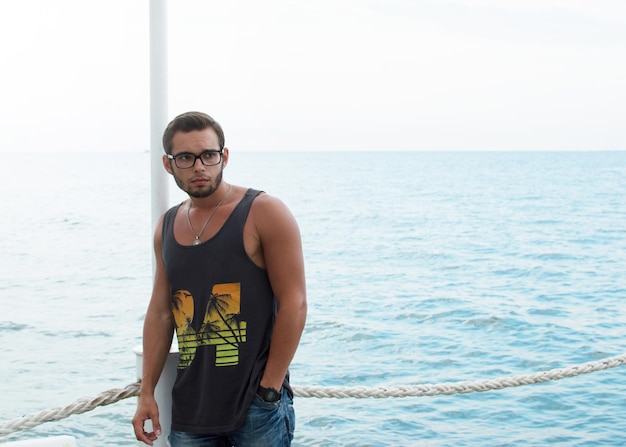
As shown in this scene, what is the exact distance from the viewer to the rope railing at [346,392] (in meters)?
2.38

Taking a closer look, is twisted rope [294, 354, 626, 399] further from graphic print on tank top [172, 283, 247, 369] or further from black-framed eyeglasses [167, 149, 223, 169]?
black-framed eyeglasses [167, 149, 223, 169]

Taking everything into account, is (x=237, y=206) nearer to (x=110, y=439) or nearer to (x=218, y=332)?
(x=218, y=332)

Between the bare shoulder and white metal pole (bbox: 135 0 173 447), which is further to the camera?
white metal pole (bbox: 135 0 173 447)

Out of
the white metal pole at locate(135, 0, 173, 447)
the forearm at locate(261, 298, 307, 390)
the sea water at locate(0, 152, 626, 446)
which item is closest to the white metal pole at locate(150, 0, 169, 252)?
the white metal pole at locate(135, 0, 173, 447)

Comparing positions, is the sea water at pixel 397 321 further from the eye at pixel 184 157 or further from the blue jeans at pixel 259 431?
the eye at pixel 184 157

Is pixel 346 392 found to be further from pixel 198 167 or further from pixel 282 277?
pixel 198 167

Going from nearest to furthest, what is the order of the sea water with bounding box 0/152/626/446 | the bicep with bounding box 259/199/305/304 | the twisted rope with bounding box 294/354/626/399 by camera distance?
the bicep with bounding box 259/199/305/304 < the twisted rope with bounding box 294/354/626/399 < the sea water with bounding box 0/152/626/446

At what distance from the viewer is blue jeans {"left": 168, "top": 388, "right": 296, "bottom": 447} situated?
7.07ft

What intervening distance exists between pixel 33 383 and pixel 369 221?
23282 mm

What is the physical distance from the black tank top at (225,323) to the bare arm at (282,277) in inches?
1.7

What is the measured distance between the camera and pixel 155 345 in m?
2.38

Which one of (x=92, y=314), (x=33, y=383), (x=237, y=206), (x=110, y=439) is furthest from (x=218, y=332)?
(x=92, y=314)

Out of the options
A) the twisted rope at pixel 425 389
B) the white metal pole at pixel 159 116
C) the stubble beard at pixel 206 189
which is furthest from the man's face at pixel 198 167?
the twisted rope at pixel 425 389

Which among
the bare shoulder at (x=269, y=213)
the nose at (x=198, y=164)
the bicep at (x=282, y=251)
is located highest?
the nose at (x=198, y=164)
